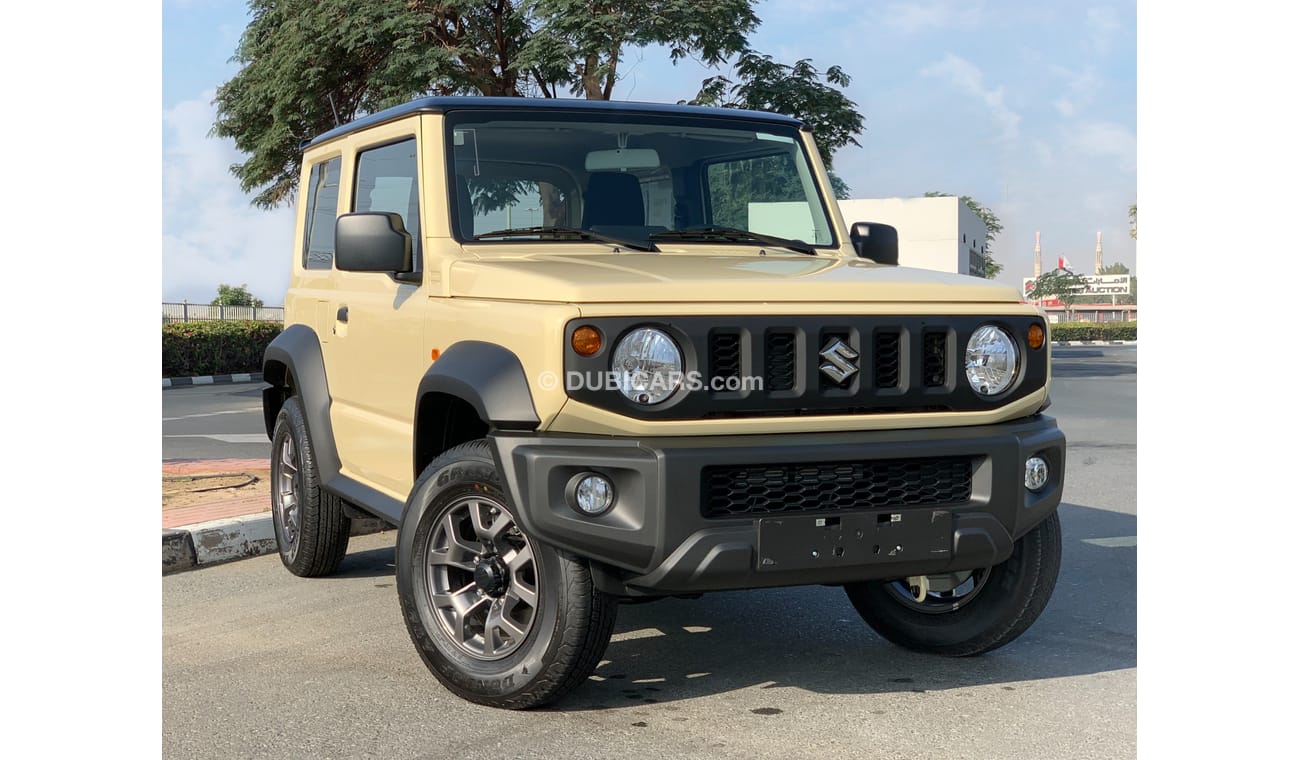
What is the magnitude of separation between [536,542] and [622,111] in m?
1.98

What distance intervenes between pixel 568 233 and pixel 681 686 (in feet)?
5.57

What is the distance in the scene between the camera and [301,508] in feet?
21.4

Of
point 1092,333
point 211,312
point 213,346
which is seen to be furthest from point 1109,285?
point 213,346

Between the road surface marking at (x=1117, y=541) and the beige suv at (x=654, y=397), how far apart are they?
2707mm

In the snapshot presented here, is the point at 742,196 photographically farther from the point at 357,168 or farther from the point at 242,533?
the point at 242,533

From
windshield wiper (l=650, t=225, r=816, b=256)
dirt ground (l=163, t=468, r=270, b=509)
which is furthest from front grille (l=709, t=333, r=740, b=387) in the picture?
dirt ground (l=163, t=468, r=270, b=509)

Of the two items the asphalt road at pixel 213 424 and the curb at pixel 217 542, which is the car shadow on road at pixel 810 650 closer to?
the curb at pixel 217 542

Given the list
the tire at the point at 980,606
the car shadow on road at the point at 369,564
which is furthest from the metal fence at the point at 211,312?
the tire at the point at 980,606

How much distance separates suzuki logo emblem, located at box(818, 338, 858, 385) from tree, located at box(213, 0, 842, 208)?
17009mm

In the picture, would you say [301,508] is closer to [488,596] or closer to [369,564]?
[369,564]

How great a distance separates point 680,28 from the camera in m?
21.5


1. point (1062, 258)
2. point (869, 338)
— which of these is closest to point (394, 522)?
point (869, 338)

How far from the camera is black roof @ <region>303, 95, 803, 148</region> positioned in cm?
527

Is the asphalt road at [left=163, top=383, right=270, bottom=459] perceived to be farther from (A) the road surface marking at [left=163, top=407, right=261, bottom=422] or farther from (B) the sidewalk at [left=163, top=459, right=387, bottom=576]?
(B) the sidewalk at [left=163, top=459, right=387, bottom=576]
